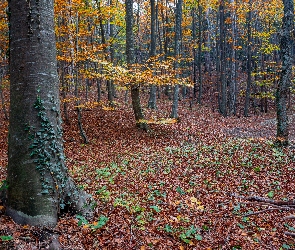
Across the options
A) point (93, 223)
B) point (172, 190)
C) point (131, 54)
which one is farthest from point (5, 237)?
point (131, 54)

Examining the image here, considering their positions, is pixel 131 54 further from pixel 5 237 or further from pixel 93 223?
pixel 5 237

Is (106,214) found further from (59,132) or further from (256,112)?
(256,112)

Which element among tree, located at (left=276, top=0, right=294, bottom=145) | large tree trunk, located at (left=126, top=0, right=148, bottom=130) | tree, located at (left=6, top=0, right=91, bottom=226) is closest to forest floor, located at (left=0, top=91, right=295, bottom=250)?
tree, located at (left=6, top=0, right=91, bottom=226)

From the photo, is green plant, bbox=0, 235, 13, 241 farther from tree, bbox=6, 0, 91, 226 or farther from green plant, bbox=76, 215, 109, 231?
green plant, bbox=76, 215, 109, 231

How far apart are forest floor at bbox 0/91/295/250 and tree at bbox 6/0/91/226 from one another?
33cm

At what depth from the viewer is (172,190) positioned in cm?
772

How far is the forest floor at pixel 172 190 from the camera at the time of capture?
449 centimetres

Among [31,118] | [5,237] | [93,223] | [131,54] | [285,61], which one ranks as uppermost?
[131,54]

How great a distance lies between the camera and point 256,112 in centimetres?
2683

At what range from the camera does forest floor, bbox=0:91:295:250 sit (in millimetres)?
4492

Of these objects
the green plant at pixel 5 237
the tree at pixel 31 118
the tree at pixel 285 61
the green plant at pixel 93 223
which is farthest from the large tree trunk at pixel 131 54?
the green plant at pixel 5 237

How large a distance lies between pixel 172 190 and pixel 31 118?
478 centimetres

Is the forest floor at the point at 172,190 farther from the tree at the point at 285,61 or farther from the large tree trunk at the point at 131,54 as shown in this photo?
the tree at the point at 285,61

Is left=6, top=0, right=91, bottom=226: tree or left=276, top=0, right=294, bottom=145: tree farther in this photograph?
left=276, top=0, right=294, bottom=145: tree
